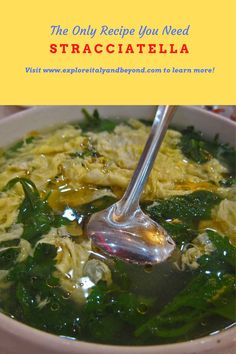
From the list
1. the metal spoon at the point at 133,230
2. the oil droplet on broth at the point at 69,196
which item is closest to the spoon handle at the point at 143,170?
the metal spoon at the point at 133,230

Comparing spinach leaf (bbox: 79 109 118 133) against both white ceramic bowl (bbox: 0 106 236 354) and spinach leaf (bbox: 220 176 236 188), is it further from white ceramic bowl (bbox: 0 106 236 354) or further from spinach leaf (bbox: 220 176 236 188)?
spinach leaf (bbox: 220 176 236 188)
